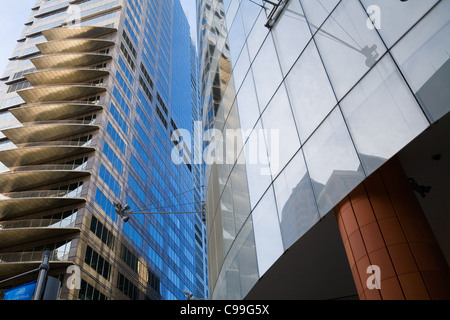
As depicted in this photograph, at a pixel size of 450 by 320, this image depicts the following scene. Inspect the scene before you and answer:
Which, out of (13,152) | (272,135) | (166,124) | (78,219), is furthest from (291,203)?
(166,124)

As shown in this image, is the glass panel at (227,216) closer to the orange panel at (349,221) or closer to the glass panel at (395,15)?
the orange panel at (349,221)

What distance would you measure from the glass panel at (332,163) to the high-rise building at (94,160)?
71.4 ft

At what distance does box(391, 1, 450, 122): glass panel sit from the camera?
7637 mm

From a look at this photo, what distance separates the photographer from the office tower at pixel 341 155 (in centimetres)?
821

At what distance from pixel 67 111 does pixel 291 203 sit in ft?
157

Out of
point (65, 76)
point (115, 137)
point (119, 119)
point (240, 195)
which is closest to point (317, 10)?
point (240, 195)

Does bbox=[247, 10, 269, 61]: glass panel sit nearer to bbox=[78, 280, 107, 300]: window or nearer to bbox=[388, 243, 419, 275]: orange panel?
bbox=[388, 243, 419, 275]: orange panel

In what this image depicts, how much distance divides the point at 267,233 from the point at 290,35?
6.80 meters

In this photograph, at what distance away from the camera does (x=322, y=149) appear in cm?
1062

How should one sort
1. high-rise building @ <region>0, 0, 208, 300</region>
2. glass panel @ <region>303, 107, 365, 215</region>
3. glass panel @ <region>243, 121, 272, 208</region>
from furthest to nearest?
high-rise building @ <region>0, 0, 208, 300</region>, glass panel @ <region>243, 121, 272, 208</region>, glass panel @ <region>303, 107, 365, 215</region>

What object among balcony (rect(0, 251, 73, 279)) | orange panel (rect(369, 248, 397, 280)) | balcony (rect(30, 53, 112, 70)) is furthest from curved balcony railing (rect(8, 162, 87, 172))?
orange panel (rect(369, 248, 397, 280))

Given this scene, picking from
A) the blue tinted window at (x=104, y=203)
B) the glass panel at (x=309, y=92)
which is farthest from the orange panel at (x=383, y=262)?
the blue tinted window at (x=104, y=203)

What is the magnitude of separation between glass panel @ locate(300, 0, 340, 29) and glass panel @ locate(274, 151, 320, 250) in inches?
159
